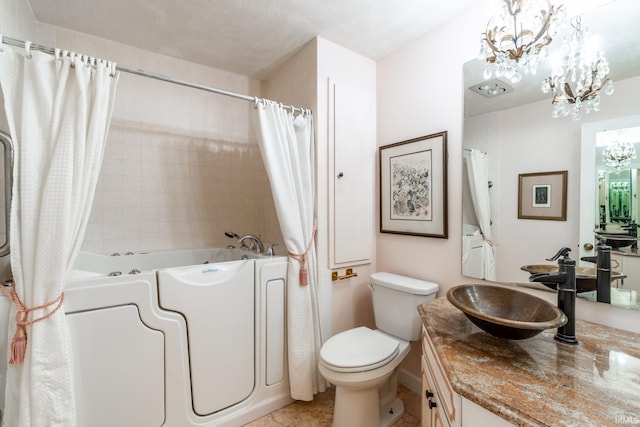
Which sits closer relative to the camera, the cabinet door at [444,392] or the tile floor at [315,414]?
the cabinet door at [444,392]

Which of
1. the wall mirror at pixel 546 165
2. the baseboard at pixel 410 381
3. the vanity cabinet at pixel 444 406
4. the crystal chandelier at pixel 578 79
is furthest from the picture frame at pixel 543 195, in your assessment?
the baseboard at pixel 410 381

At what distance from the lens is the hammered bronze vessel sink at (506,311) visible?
0.87 meters

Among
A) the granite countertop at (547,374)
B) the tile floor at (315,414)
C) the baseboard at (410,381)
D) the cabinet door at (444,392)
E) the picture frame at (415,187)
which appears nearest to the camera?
the granite countertop at (547,374)

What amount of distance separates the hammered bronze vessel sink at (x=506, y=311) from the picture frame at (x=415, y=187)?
1.86 feet

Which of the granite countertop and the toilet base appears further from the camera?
the toilet base

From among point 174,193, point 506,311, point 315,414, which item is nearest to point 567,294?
point 506,311

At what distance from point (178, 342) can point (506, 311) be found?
1.61 metres

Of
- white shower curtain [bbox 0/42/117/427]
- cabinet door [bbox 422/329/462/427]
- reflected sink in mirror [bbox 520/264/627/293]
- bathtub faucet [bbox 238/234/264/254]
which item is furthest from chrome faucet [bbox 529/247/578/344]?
white shower curtain [bbox 0/42/117/427]

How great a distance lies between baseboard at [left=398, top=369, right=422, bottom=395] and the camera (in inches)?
75.5

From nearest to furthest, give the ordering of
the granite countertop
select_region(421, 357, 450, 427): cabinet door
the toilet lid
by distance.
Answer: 1. the granite countertop
2. select_region(421, 357, 450, 427): cabinet door
3. the toilet lid

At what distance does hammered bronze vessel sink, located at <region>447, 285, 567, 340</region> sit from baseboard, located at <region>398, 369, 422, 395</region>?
102 cm

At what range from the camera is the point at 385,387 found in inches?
69.6

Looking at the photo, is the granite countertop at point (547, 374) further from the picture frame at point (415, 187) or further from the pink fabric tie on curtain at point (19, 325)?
the pink fabric tie on curtain at point (19, 325)

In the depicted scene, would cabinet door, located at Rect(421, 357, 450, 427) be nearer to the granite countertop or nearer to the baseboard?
the granite countertop
